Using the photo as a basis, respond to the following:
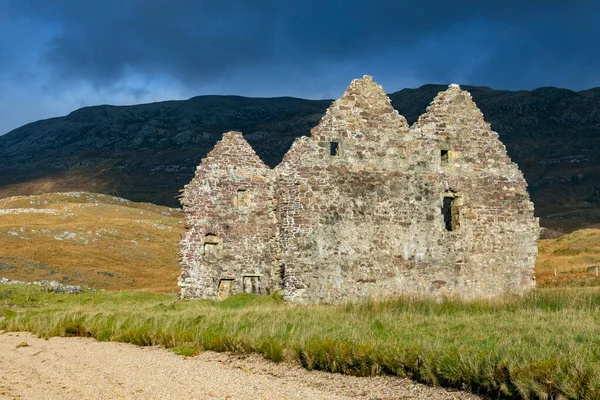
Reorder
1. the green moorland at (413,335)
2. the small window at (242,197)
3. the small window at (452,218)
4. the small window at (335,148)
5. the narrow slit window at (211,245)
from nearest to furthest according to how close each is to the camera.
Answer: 1. the green moorland at (413,335)
2. the small window at (335,148)
3. the small window at (452,218)
4. the narrow slit window at (211,245)
5. the small window at (242,197)

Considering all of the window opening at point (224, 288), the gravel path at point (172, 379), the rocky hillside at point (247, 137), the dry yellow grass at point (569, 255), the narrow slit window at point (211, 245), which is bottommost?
the dry yellow grass at point (569, 255)

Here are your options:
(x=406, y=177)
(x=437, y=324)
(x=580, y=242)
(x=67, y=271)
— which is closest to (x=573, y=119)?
(x=580, y=242)

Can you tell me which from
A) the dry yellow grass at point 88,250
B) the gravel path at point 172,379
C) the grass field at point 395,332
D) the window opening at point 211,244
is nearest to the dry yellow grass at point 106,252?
the dry yellow grass at point 88,250

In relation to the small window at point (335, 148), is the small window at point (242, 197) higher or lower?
lower

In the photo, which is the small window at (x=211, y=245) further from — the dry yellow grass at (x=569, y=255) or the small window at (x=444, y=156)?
the dry yellow grass at (x=569, y=255)

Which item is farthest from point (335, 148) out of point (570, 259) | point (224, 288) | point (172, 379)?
point (570, 259)

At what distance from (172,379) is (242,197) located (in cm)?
1618

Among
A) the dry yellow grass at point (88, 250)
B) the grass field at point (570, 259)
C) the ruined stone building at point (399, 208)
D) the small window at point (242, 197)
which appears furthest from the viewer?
the dry yellow grass at point (88, 250)

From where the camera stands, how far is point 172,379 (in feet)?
35.1

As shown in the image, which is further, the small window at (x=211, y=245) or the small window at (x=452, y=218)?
the small window at (x=211, y=245)

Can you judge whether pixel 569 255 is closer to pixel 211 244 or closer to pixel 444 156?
pixel 444 156

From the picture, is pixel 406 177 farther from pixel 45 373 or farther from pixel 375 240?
pixel 45 373

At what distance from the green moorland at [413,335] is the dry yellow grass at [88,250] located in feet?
79.9

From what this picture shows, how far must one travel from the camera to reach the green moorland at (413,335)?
29.7 ft
